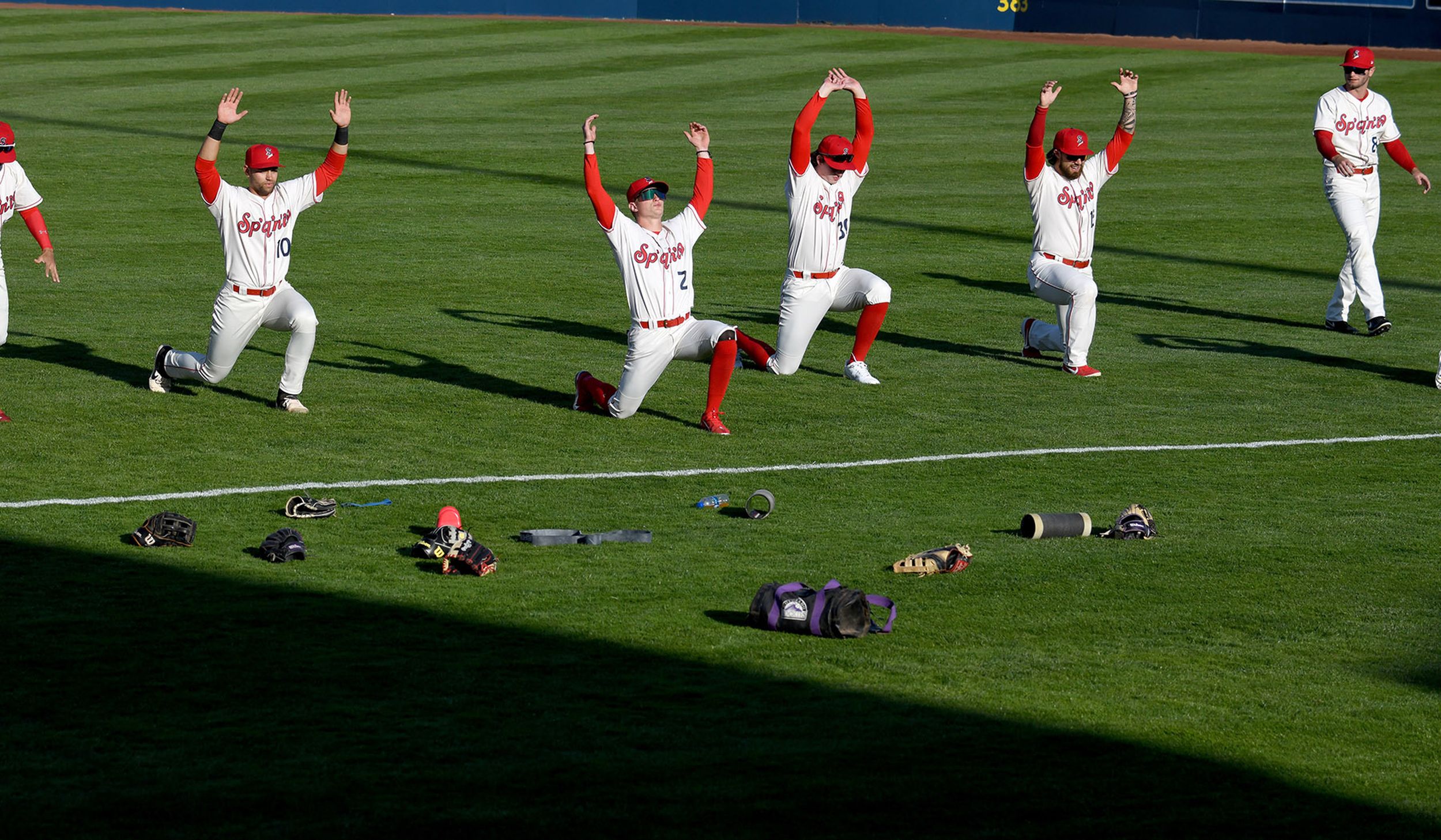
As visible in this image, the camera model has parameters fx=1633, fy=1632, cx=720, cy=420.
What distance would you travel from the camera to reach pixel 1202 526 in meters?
8.80

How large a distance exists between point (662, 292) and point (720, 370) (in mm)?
675

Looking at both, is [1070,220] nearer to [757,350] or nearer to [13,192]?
[757,350]

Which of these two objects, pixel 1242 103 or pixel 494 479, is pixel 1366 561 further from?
pixel 1242 103

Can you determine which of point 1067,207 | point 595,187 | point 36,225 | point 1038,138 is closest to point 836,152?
point 1038,138

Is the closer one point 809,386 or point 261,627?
point 261,627

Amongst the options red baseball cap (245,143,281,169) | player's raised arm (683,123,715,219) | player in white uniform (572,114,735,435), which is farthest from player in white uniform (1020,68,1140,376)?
red baseball cap (245,143,281,169)

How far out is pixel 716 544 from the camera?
8.30 meters

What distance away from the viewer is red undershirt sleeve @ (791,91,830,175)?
11836 millimetres

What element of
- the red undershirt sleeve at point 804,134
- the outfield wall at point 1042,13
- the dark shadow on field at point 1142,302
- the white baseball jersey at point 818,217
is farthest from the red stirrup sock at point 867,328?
the outfield wall at point 1042,13

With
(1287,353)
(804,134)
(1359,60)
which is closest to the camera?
(804,134)

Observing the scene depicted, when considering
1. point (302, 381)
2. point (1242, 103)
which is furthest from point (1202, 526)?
point (1242, 103)

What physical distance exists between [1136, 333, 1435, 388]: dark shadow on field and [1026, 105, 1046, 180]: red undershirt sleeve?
2259 millimetres

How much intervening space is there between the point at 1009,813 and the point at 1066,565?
2889 mm

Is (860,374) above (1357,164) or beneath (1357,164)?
beneath
